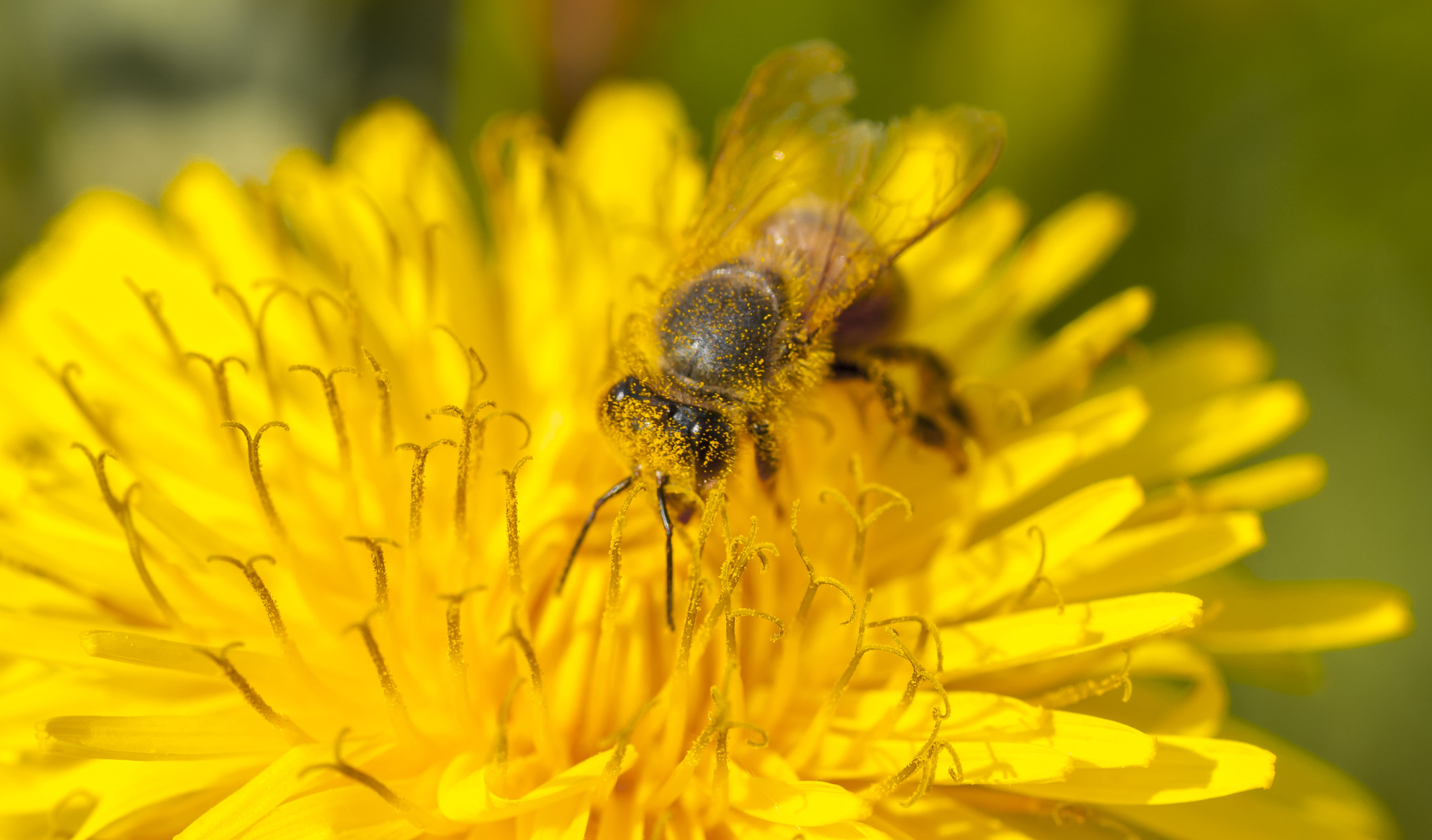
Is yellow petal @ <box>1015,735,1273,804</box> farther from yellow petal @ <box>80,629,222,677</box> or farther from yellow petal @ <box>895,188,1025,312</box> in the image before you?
yellow petal @ <box>80,629,222,677</box>

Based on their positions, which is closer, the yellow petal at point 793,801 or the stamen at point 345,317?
the yellow petal at point 793,801

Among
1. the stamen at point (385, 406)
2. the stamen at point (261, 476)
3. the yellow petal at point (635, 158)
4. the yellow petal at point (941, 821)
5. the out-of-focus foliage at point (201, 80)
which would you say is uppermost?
the out-of-focus foliage at point (201, 80)

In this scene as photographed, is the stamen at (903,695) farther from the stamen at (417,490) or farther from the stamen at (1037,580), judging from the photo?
the stamen at (417,490)

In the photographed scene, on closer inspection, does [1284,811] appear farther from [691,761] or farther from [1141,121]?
[1141,121]

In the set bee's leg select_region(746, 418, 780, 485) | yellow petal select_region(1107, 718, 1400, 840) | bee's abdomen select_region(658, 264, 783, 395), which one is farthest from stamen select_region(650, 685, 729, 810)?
yellow petal select_region(1107, 718, 1400, 840)

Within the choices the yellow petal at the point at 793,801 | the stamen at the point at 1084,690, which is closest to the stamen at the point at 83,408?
the yellow petal at the point at 793,801
